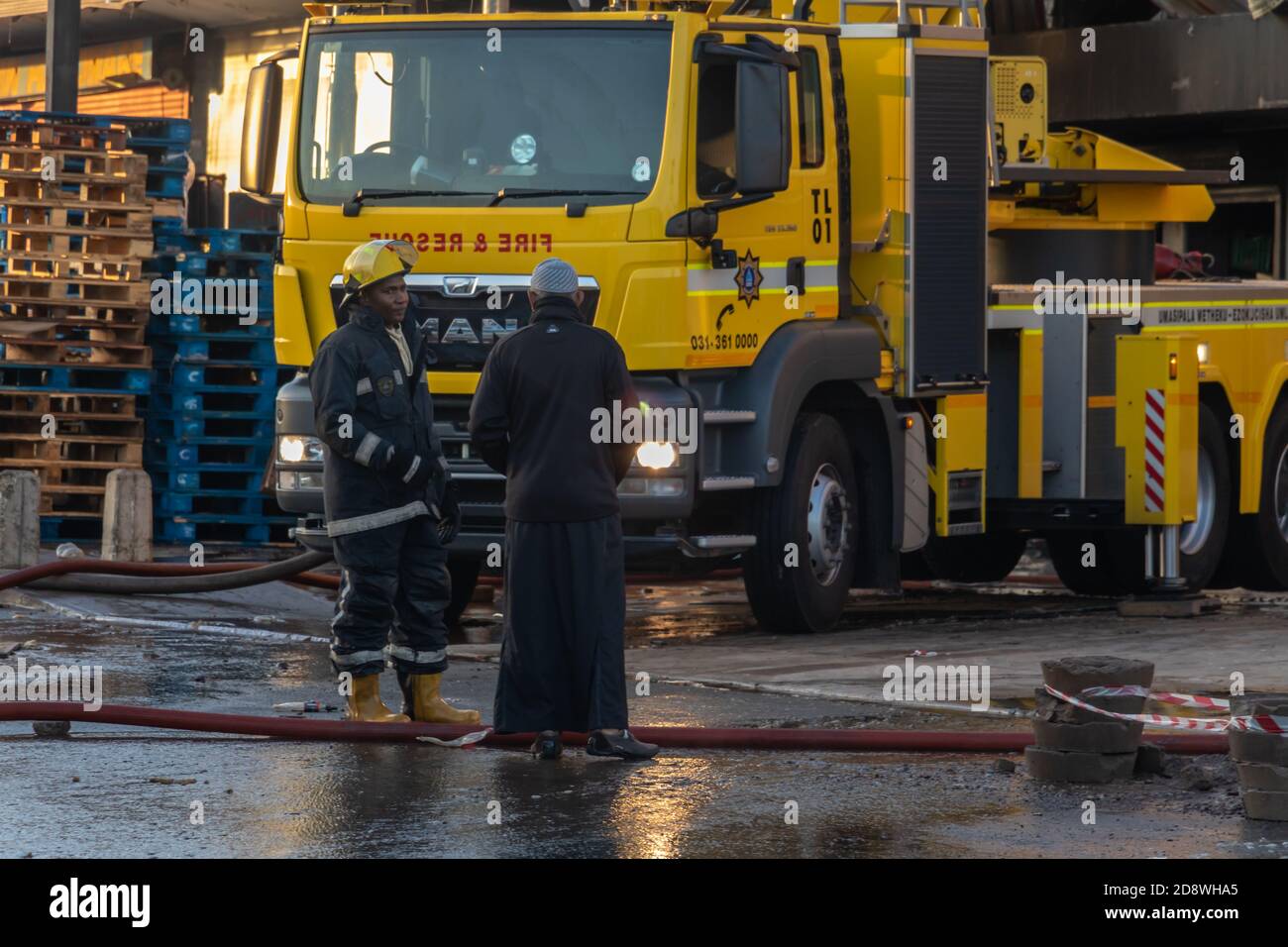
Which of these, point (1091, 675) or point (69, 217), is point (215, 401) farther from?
point (1091, 675)

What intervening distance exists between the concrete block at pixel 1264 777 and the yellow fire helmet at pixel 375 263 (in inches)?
145

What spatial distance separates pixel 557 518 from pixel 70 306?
31.5 feet

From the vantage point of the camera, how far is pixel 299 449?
12.2m

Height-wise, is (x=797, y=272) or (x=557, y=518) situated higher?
(x=797, y=272)

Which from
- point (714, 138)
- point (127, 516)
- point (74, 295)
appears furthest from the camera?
point (74, 295)

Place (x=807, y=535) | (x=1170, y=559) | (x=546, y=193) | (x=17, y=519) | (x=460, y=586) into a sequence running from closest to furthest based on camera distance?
1. (x=546, y=193)
2. (x=807, y=535)
3. (x=460, y=586)
4. (x=1170, y=559)
5. (x=17, y=519)

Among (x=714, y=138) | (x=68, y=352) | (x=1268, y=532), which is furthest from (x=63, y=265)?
(x=1268, y=532)

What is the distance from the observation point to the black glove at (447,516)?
9359mm

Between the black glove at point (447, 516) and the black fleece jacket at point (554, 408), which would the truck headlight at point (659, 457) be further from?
the black fleece jacket at point (554, 408)

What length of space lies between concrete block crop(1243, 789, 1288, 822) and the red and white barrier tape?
20 centimetres

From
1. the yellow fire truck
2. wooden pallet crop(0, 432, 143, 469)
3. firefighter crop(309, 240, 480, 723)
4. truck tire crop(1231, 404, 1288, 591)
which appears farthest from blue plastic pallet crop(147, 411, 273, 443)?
firefighter crop(309, 240, 480, 723)

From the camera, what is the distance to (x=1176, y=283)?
15.1 m
